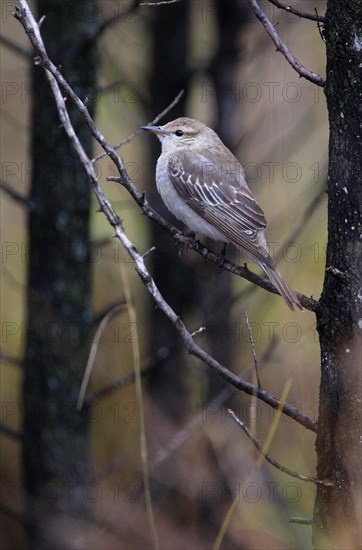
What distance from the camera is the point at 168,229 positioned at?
3852mm

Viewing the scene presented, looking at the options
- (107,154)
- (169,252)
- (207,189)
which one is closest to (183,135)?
(207,189)

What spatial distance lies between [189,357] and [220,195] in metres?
2.32

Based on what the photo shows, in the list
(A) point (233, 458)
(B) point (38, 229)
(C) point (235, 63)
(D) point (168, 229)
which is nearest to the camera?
(D) point (168, 229)

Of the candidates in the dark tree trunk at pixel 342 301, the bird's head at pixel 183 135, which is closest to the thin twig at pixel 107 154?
the dark tree trunk at pixel 342 301

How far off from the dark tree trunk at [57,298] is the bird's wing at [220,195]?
2.29 ft

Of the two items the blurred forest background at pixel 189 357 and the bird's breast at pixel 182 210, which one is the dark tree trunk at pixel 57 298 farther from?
the bird's breast at pixel 182 210

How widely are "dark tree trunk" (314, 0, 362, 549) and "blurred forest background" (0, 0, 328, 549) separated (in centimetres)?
239

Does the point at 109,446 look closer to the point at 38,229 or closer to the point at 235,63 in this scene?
the point at 38,229

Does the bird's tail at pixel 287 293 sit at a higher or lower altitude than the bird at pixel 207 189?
lower

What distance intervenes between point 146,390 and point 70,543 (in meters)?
2.23

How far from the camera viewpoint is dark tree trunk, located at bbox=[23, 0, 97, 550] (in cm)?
563

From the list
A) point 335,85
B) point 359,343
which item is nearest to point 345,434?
point 359,343

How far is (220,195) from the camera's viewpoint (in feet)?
18.6

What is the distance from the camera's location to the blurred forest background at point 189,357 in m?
6.09
